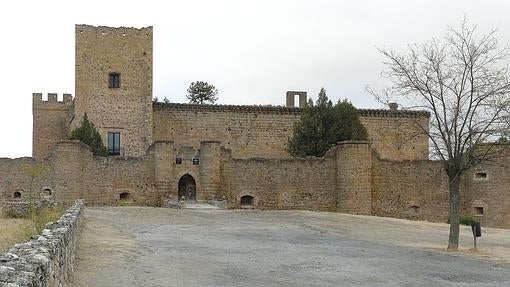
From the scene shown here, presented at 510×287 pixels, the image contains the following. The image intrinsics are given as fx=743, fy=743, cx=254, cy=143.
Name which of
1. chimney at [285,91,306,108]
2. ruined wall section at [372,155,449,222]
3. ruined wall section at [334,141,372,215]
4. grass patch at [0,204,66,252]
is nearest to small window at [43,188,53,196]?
grass patch at [0,204,66,252]

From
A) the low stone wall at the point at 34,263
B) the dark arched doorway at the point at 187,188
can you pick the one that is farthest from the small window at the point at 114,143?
the low stone wall at the point at 34,263

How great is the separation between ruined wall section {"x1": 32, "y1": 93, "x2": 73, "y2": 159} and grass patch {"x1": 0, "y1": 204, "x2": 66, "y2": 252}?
76.2 ft

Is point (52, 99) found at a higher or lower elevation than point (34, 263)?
higher

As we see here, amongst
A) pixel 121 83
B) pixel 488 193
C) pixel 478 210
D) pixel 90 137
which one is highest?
pixel 121 83

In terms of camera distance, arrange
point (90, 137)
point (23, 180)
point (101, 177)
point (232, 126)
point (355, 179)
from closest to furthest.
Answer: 1. point (355, 179)
2. point (101, 177)
3. point (23, 180)
4. point (90, 137)
5. point (232, 126)

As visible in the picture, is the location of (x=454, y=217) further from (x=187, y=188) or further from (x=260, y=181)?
(x=187, y=188)

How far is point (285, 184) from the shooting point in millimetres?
35719

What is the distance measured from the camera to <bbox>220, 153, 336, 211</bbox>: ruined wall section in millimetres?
35625

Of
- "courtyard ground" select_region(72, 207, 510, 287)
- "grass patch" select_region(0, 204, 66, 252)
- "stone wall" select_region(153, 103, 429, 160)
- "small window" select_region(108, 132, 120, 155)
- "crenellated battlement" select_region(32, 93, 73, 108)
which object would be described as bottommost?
"courtyard ground" select_region(72, 207, 510, 287)

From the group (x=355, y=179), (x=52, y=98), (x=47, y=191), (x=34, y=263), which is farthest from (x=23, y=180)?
(x=34, y=263)

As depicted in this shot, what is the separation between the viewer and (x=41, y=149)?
166ft

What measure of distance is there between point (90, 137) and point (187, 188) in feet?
27.9

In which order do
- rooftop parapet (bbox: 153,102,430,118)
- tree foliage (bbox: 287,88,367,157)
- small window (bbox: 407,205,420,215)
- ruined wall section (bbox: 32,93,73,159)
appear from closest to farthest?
small window (bbox: 407,205,420,215), tree foliage (bbox: 287,88,367,157), rooftop parapet (bbox: 153,102,430,118), ruined wall section (bbox: 32,93,73,159)

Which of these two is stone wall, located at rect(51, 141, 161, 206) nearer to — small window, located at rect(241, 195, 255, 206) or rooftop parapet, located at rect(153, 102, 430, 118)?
Result: small window, located at rect(241, 195, 255, 206)
